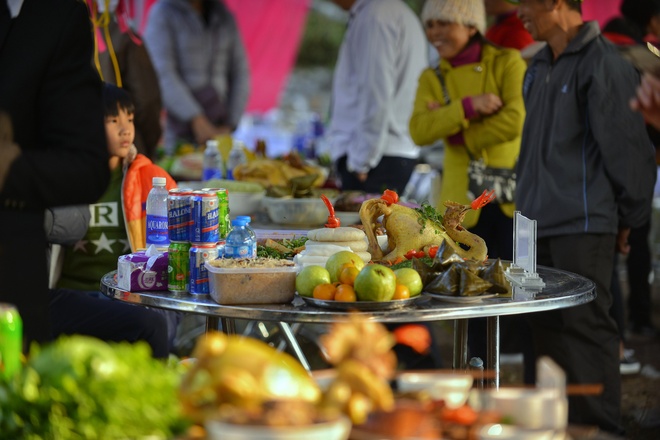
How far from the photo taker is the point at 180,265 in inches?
115

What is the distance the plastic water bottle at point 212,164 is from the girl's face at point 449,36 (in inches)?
54.0

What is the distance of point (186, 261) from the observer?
2922 millimetres

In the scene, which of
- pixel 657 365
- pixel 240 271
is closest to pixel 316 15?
pixel 657 365

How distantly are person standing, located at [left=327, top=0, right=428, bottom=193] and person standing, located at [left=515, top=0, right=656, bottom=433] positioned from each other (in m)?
1.70

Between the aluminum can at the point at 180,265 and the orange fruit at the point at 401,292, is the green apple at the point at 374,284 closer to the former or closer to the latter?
the orange fruit at the point at 401,292

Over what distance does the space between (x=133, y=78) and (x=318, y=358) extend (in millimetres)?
1780

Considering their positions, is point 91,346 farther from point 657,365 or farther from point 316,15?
point 316,15

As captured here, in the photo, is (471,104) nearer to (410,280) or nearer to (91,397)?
(410,280)

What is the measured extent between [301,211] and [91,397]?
114 inches

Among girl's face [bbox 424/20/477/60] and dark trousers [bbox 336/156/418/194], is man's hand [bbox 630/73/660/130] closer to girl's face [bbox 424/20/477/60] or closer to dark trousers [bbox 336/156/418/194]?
girl's face [bbox 424/20/477/60]

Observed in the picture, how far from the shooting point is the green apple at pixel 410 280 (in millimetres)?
2777

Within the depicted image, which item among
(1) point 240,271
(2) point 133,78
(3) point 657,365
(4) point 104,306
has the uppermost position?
(2) point 133,78

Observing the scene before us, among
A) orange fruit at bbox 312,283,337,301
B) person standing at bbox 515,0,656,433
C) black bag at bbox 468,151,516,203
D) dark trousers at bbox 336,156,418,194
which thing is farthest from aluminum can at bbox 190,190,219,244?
dark trousers at bbox 336,156,418,194

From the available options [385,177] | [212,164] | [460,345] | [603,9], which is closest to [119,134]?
[212,164]
